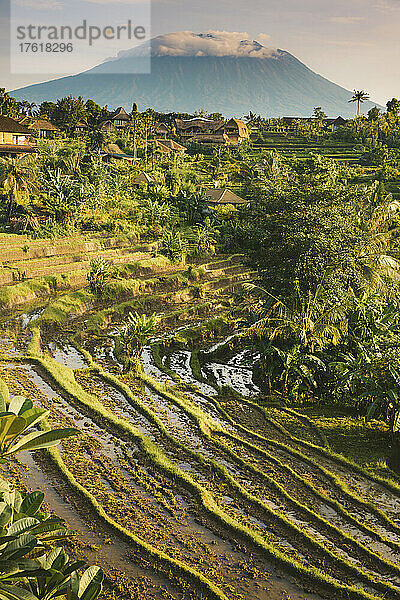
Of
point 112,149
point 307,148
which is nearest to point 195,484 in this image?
point 112,149

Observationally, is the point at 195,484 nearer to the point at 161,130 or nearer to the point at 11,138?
the point at 11,138

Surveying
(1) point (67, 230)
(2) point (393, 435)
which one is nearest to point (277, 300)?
(2) point (393, 435)

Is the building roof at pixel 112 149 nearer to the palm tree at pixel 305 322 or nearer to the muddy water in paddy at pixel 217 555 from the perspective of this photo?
the palm tree at pixel 305 322

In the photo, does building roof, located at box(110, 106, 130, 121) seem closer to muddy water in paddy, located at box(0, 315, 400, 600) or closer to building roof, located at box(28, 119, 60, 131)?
building roof, located at box(28, 119, 60, 131)

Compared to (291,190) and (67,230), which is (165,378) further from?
(67,230)

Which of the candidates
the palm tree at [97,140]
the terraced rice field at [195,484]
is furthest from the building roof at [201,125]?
the terraced rice field at [195,484]
